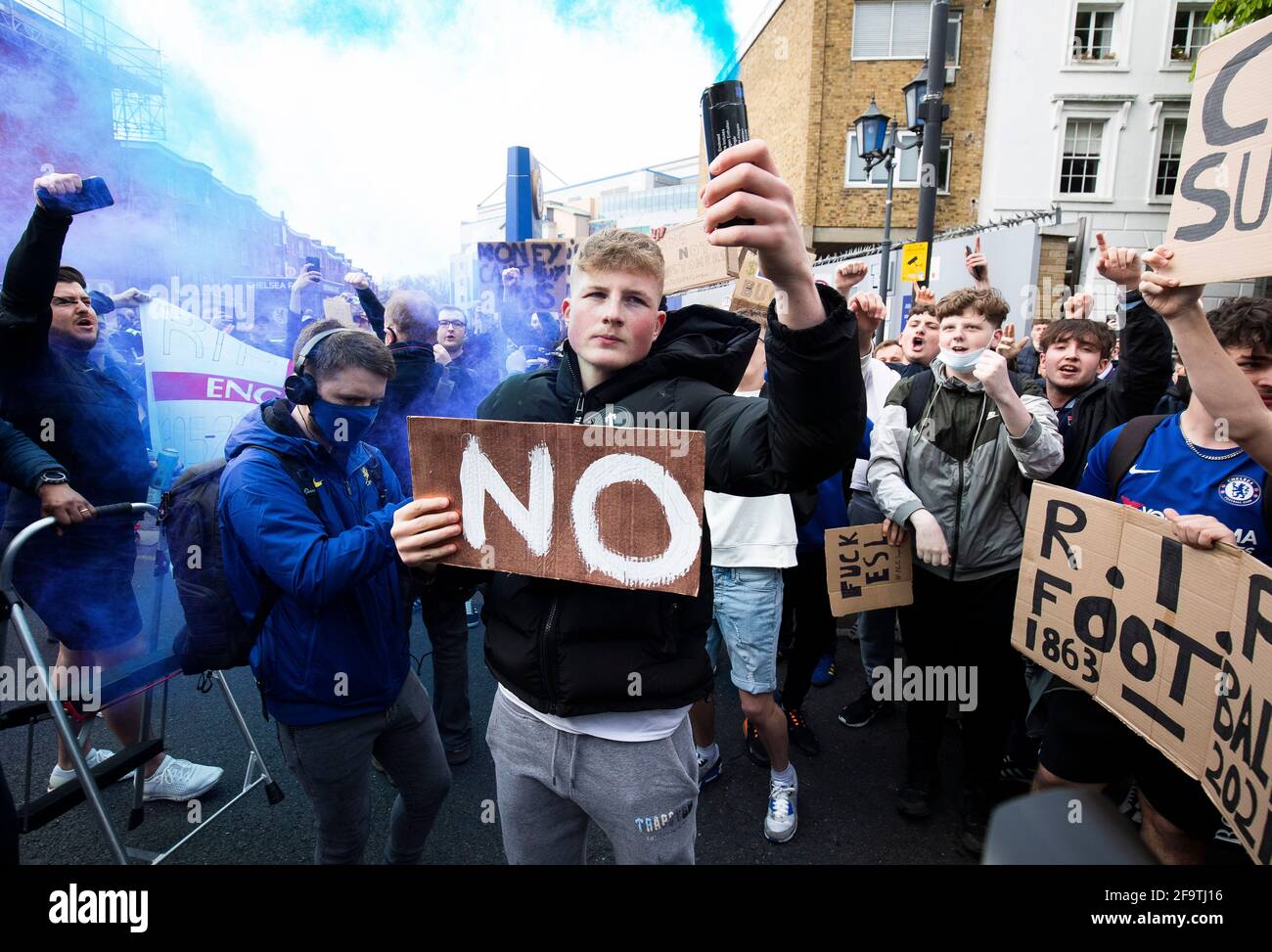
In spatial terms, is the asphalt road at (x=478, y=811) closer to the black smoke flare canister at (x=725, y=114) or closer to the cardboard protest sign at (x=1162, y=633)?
the cardboard protest sign at (x=1162, y=633)

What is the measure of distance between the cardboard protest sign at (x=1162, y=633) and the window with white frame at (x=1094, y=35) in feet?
64.4

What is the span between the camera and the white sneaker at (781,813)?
2691mm

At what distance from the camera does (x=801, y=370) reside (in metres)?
1.00

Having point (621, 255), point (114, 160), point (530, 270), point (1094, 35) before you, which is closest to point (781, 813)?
point (621, 255)

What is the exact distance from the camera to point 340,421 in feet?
6.30

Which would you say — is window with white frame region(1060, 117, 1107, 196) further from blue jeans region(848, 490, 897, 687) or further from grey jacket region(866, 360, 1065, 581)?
grey jacket region(866, 360, 1065, 581)

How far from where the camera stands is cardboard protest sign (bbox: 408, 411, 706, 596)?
4.21 ft

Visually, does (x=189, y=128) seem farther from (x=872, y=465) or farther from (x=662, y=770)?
(x=872, y=465)

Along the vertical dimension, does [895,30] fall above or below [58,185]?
above

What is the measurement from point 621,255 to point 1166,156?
21.3 metres

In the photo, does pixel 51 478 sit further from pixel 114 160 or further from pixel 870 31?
pixel 870 31

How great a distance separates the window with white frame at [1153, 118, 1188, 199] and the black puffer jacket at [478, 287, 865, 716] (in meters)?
20.6

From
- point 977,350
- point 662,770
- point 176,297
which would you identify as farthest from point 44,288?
point 977,350

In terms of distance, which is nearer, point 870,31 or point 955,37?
point 870,31
